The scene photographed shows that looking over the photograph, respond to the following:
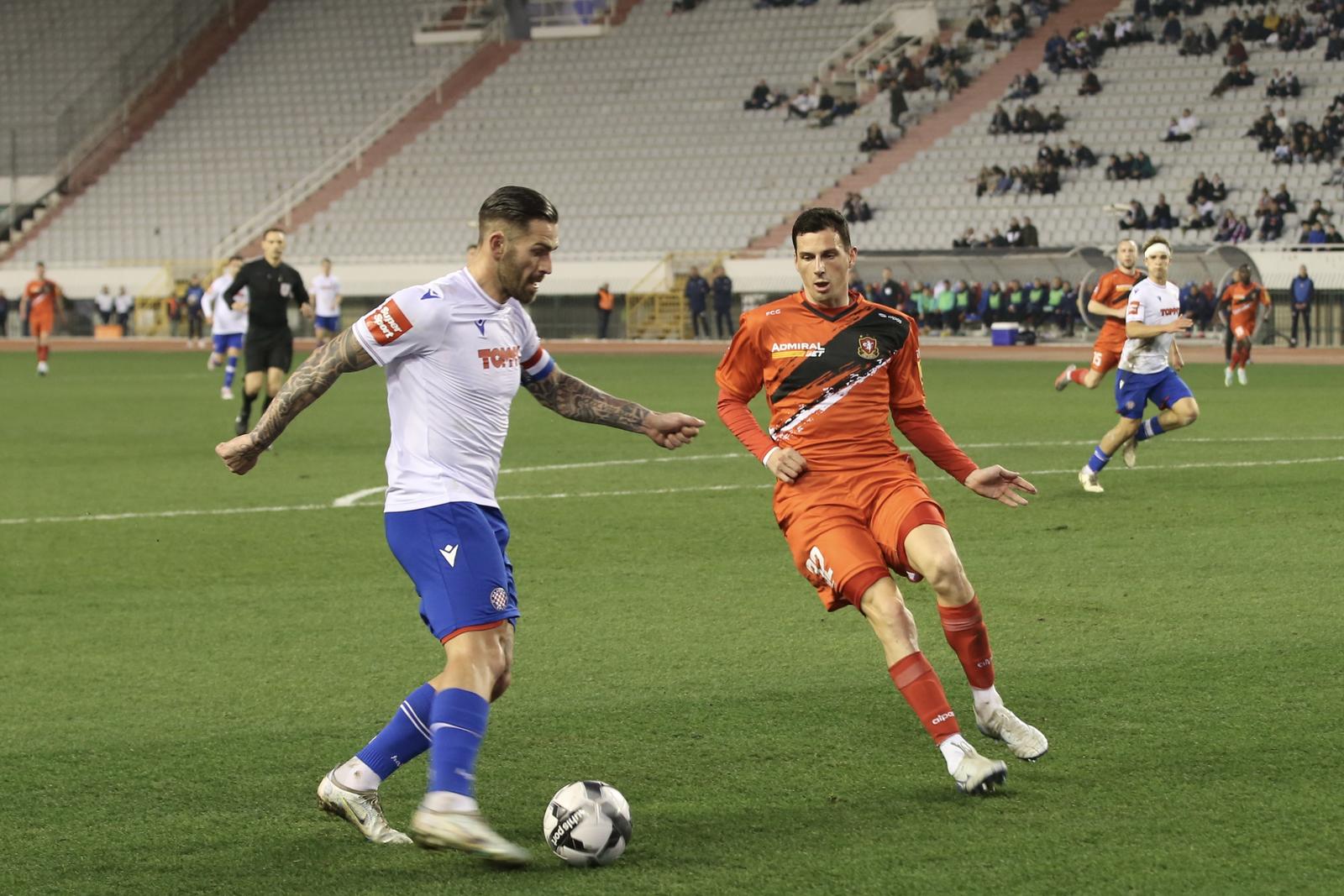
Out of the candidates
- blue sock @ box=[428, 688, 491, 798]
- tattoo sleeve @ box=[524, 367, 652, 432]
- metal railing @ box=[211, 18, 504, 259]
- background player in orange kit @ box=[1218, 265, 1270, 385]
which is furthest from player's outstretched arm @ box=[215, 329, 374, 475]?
metal railing @ box=[211, 18, 504, 259]

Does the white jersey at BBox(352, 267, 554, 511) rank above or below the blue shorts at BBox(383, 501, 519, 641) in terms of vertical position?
above

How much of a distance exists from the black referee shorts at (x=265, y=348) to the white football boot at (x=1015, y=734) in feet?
41.7

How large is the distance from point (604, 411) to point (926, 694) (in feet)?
4.75

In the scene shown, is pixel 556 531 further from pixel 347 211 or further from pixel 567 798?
pixel 347 211

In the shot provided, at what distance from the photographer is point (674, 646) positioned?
786 cm

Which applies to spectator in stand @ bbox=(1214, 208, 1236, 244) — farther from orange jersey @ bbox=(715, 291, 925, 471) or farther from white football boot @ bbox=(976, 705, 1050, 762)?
white football boot @ bbox=(976, 705, 1050, 762)

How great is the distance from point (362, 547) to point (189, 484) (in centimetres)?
435

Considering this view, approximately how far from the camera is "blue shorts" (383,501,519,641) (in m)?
5.04

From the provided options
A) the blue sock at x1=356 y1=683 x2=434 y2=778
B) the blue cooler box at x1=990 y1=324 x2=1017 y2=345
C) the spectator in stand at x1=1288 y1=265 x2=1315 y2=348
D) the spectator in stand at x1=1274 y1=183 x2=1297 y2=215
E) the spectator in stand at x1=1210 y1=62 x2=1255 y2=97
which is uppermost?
the spectator in stand at x1=1210 y1=62 x2=1255 y2=97

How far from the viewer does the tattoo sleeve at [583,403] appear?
586 cm

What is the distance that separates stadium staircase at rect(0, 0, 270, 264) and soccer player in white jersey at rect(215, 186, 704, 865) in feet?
170

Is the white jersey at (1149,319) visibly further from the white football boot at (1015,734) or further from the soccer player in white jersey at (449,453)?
the soccer player in white jersey at (449,453)

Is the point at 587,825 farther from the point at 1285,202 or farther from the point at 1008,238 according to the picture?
the point at 1008,238

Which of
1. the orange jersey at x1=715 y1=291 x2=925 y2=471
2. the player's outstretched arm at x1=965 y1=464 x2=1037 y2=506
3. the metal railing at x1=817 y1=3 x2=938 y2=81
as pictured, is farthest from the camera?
the metal railing at x1=817 y1=3 x2=938 y2=81
